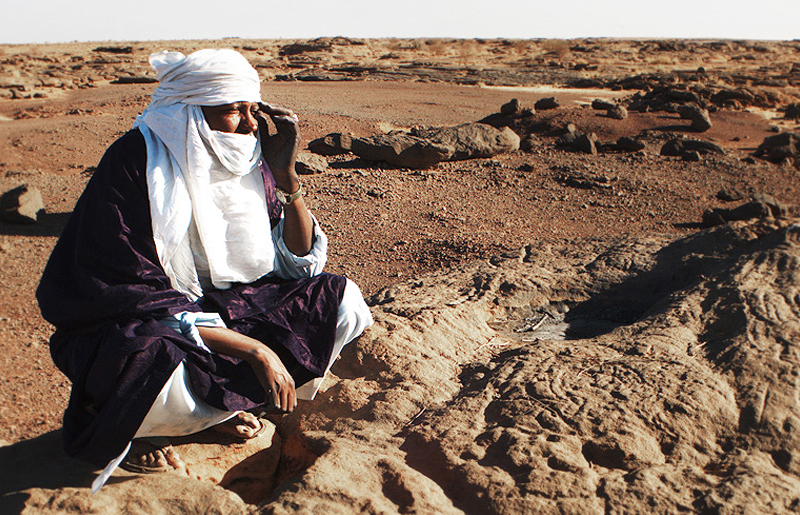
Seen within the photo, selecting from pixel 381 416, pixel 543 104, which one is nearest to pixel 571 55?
pixel 543 104

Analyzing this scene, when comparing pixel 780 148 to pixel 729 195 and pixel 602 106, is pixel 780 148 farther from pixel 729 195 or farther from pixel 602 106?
pixel 602 106

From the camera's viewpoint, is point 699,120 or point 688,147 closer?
point 688,147

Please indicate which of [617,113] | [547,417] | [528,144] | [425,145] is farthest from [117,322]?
[617,113]

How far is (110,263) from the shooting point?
7.90 feet

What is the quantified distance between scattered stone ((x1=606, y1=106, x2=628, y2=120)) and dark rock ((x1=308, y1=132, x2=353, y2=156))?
4827 mm

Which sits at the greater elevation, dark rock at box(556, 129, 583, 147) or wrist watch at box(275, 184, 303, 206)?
wrist watch at box(275, 184, 303, 206)

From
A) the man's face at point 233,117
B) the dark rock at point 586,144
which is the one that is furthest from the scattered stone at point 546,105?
the man's face at point 233,117

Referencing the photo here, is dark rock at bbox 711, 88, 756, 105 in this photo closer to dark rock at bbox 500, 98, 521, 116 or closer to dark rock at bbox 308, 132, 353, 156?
dark rock at bbox 500, 98, 521, 116

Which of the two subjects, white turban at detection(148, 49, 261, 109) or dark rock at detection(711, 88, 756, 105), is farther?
dark rock at detection(711, 88, 756, 105)

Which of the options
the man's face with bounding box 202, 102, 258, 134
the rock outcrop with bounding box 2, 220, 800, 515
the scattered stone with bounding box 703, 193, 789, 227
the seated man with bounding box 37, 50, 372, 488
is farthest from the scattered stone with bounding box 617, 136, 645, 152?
the man's face with bounding box 202, 102, 258, 134

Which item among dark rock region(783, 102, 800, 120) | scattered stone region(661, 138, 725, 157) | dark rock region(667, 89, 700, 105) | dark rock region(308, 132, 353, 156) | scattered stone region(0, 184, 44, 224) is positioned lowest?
scattered stone region(0, 184, 44, 224)

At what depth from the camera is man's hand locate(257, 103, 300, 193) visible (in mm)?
2916

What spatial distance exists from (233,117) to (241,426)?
3.99ft

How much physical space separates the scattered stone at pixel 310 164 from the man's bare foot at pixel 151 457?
18.9ft
